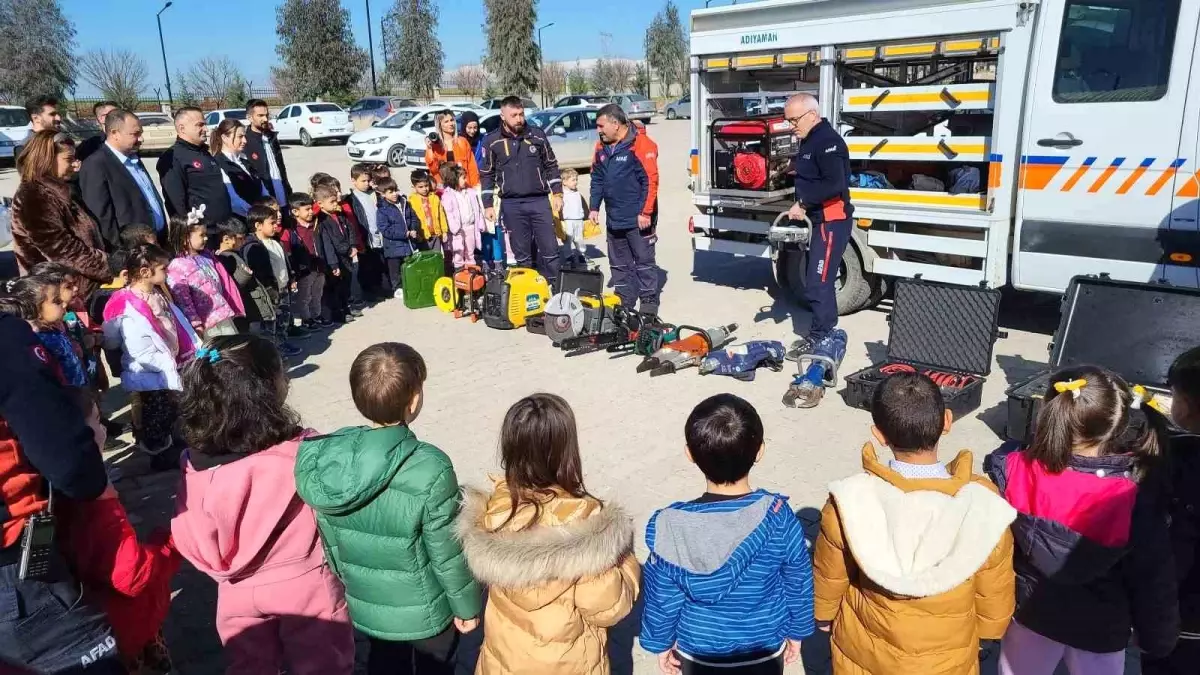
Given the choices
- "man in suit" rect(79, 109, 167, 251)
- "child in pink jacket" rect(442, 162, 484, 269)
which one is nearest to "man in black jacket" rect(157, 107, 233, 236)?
"man in suit" rect(79, 109, 167, 251)

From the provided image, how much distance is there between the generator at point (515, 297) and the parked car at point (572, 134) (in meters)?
13.7

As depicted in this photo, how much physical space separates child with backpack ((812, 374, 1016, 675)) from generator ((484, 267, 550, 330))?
5.71 meters

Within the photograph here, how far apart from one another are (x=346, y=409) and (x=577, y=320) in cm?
214

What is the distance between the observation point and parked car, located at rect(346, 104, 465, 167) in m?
23.5

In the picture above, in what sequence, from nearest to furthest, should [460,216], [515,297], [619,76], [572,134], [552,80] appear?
[515,297] → [460,216] → [572,134] → [552,80] → [619,76]

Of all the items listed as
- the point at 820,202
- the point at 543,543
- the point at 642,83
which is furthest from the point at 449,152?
the point at 642,83

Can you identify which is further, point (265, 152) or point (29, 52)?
point (29, 52)

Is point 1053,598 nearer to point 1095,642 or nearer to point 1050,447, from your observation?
point 1095,642

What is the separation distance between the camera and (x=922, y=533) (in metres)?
2.20

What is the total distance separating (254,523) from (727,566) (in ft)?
4.69

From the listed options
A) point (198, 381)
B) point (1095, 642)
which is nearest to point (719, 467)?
point (1095, 642)

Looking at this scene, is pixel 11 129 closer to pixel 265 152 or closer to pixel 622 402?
pixel 265 152

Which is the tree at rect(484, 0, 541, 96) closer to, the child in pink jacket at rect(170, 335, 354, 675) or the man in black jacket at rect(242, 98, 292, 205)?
the man in black jacket at rect(242, 98, 292, 205)

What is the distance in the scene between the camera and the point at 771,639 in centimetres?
236
